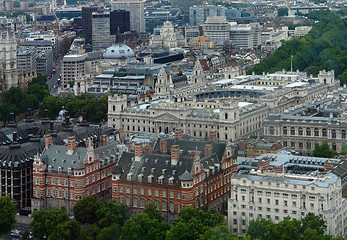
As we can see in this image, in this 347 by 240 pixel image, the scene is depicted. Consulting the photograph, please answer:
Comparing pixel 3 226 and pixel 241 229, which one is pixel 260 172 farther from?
pixel 3 226

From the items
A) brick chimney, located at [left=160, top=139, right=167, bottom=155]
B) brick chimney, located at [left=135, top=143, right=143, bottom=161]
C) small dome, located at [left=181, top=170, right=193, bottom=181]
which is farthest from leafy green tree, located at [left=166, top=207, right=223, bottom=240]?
brick chimney, located at [left=160, top=139, right=167, bottom=155]

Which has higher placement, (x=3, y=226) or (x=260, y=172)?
(x=260, y=172)

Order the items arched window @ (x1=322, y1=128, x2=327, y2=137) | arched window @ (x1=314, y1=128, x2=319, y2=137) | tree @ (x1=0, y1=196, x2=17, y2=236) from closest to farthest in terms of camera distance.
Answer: tree @ (x1=0, y1=196, x2=17, y2=236)
arched window @ (x1=322, y1=128, x2=327, y2=137)
arched window @ (x1=314, y1=128, x2=319, y2=137)

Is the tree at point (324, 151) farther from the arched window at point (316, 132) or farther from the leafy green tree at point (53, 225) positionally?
the leafy green tree at point (53, 225)

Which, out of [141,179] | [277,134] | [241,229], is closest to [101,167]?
[141,179]

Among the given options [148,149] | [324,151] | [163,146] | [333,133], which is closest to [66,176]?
[148,149]

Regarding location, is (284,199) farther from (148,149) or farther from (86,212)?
(86,212)

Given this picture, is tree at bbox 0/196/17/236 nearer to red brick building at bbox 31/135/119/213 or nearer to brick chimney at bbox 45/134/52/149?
red brick building at bbox 31/135/119/213
